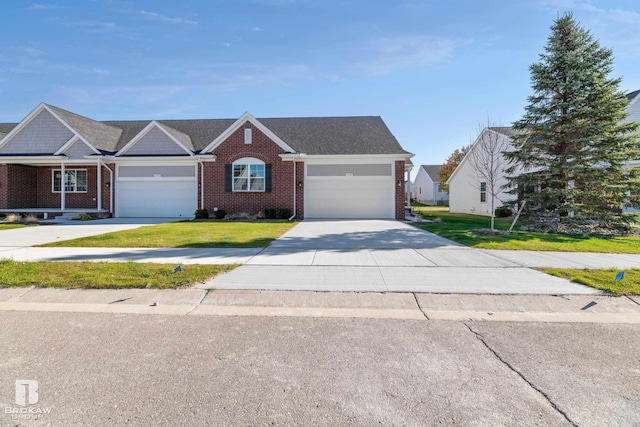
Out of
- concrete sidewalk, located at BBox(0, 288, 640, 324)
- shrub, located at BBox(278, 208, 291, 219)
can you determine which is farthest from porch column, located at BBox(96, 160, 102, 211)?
concrete sidewalk, located at BBox(0, 288, 640, 324)

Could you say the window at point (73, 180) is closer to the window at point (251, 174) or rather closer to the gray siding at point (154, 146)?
the gray siding at point (154, 146)

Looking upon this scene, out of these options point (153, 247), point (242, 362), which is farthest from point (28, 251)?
point (242, 362)

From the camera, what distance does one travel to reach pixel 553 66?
561 inches

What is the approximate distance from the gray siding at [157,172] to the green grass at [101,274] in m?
13.3

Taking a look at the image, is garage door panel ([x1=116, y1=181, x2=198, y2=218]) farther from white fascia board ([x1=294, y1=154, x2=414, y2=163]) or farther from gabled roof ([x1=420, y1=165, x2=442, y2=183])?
gabled roof ([x1=420, y1=165, x2=442, y2=183])

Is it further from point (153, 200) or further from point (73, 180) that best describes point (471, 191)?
point (73, 180)

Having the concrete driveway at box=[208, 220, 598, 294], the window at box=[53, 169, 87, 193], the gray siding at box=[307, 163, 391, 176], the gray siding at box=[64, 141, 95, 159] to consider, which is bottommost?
the concrete driveway at box=[208, 220, 598, 294]

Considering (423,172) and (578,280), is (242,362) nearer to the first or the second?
(578,280)

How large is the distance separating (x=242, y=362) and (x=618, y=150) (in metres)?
17.5

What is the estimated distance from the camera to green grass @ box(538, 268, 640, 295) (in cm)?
534

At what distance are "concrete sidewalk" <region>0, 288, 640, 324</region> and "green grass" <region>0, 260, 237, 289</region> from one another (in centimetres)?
19

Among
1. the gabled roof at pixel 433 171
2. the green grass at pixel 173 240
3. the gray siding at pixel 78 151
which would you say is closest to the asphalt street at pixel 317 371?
the green grass at pixel 173 240

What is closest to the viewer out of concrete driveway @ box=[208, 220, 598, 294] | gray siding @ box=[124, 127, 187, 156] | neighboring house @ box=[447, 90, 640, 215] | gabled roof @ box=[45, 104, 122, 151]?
concrete driveway @ box=[208, 220, 598, 294]

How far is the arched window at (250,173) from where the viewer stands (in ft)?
62.7
